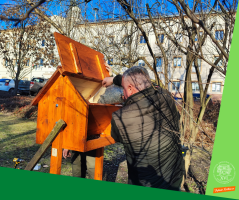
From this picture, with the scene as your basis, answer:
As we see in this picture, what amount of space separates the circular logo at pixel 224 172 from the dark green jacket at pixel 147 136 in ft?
1.48

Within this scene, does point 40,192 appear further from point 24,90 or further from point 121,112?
point 24,90

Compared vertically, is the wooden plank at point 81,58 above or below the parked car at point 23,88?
above

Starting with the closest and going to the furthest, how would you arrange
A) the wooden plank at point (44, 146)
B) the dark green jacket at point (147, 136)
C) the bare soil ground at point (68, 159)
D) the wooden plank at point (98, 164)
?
the dark green jacket at point (147, 136) → the wooden plank at point (44, 146) → the wooden plank at point (98, 164) → the bare soil ground at point (68, 159)

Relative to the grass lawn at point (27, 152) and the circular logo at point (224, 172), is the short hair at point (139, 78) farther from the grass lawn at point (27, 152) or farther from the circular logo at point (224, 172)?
the grass lawn at point (27, 152)

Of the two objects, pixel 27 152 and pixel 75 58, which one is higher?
pixel 75 58

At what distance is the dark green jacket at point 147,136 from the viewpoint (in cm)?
143

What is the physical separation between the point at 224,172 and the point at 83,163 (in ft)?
5.06

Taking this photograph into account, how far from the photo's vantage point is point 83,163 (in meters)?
2.47

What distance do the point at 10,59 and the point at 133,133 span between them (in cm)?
854

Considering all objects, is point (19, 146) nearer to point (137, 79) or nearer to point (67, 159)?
point (67, 159)

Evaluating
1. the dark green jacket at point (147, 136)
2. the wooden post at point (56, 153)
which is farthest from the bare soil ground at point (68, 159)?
the wooden post at point (56, 153)

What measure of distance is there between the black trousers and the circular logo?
4.31ft

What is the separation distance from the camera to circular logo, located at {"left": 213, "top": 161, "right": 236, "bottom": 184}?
5.45 feet

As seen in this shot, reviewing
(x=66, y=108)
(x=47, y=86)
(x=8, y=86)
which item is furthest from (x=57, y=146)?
(x=8, y=86)
